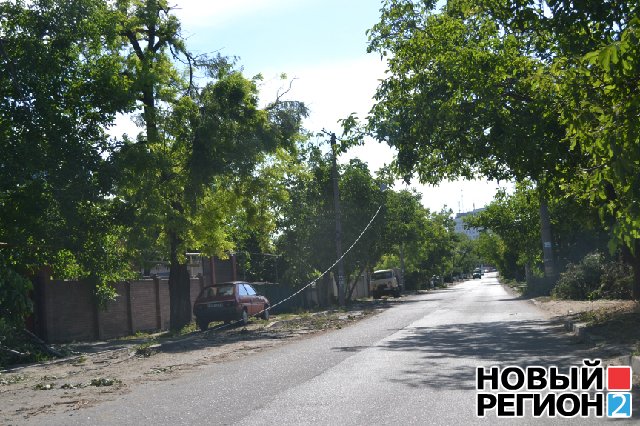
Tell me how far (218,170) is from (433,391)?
14.2 meters

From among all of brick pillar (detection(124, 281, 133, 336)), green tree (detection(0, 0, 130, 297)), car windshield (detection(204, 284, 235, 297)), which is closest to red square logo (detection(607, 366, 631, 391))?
green tree (detection(0, 0, 130, 297))

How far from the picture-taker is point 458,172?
20531mm

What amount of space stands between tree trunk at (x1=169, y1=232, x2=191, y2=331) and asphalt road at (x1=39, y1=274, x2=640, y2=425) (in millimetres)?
8103

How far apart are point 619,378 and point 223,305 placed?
54.4 ft

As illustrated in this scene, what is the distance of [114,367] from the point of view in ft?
50.2

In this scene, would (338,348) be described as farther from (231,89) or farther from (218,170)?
(231,89)

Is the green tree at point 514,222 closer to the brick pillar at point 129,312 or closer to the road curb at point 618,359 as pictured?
the brick pillar at point 129,312

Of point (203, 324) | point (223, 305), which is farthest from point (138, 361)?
point (203, 324)

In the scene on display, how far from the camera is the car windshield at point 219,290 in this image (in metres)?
25.4

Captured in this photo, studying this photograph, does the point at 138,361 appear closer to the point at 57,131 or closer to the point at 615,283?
the point at 57,131

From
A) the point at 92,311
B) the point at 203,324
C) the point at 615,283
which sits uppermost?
the point at 92,311

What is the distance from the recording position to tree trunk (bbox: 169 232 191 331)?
2509 cm

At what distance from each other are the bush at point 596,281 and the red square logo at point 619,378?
609 inches

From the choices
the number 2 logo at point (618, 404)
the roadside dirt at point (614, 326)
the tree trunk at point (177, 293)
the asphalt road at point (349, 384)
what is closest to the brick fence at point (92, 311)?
the tree trunk at point (177, 293)
